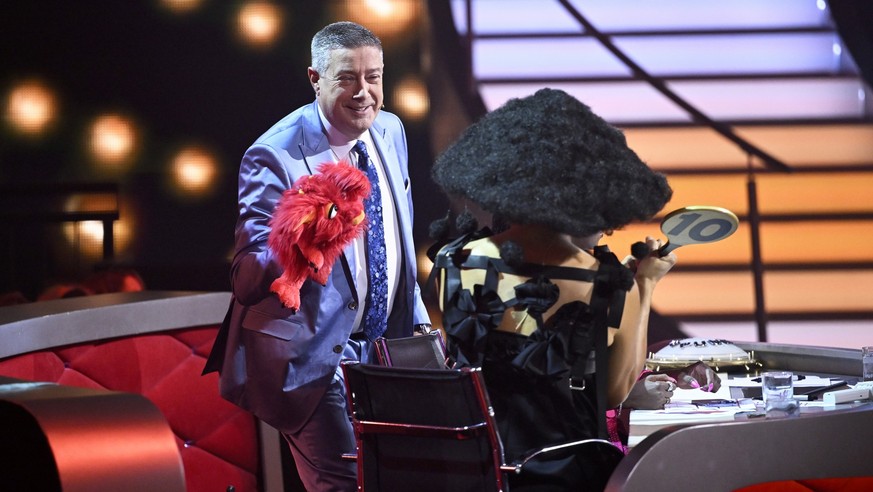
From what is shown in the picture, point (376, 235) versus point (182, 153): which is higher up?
point (182, 153)

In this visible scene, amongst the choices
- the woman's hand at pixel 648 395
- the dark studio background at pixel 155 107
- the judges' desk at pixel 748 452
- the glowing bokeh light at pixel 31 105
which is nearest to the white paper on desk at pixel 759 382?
the woman's hand at pixel 648 395

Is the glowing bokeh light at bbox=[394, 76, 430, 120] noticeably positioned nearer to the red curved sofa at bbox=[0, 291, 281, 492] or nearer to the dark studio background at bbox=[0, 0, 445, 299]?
the dark studio background at bbox=[0, 0, 445, 299]

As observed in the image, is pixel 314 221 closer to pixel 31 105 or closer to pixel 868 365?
pixel 868 365

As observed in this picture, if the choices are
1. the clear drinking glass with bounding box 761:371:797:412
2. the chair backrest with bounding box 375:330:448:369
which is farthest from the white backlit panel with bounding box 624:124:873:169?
the clear drinking glass with bounding box 761:371:797:412

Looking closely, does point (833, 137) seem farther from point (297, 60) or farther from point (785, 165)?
point (297, 60)

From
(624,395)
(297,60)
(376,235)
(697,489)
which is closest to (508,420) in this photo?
(624,395)

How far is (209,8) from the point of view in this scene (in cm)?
487

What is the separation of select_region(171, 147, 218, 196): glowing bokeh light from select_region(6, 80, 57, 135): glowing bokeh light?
0.60m

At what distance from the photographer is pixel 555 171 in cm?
197

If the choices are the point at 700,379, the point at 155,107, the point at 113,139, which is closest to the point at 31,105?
the point at 113,139

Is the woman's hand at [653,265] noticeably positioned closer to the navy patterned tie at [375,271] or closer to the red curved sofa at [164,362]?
the navy patterned tie at [375,271]

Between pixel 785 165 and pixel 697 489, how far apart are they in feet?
11.9

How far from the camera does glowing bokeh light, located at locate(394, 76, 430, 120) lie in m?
4.88

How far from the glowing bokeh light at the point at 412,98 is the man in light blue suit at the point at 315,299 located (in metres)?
1.90
